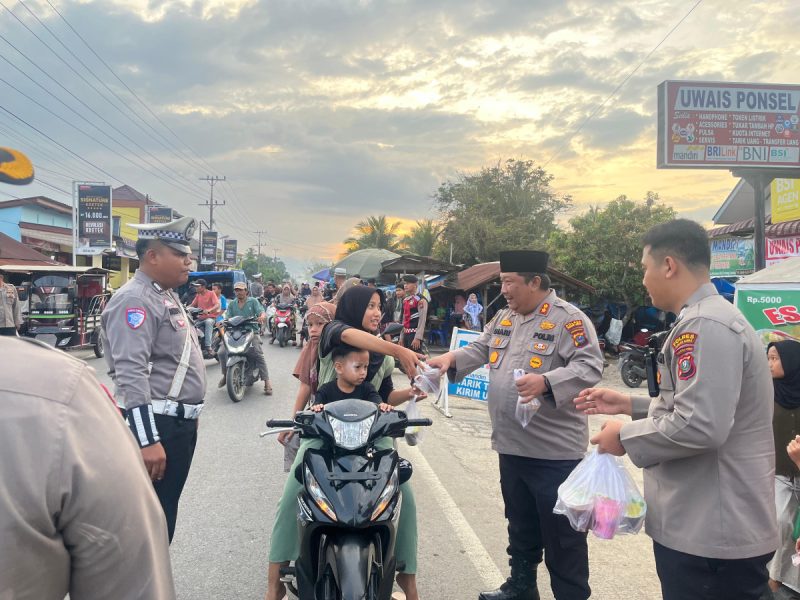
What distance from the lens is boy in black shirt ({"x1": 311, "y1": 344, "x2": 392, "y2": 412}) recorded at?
318cm

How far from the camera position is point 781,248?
1188cm

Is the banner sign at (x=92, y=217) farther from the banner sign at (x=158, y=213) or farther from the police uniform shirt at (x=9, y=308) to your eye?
the banner sign at (x=158, y=213)

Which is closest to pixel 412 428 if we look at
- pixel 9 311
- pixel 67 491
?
pixel 67 491

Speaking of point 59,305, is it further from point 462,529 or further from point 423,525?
point 462,529

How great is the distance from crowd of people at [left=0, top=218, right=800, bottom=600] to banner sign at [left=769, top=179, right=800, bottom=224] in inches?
382

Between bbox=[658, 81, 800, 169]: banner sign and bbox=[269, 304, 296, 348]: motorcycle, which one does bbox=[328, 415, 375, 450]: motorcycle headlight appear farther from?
bbox=[269, 304, 296, 348]: motorcycle

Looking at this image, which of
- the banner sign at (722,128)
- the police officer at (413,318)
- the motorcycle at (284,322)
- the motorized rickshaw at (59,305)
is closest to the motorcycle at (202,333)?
the motorized rickshaw at (59,305)

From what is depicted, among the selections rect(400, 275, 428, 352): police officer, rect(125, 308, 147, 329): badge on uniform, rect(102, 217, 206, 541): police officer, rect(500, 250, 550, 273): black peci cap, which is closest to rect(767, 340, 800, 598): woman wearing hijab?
rect(500, 250, 550, 273): black peci cap

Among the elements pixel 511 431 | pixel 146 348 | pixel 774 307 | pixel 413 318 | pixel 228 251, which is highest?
pixel 228 251

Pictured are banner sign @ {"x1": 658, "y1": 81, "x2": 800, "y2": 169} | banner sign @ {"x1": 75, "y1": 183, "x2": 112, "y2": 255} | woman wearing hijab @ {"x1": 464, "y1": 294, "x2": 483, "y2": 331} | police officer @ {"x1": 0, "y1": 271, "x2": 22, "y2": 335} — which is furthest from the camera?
banner sign @ {"x1": 75, "y1": 183, "x2": 112, "y2": 255}

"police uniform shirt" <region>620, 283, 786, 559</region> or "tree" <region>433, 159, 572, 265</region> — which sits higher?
"tree" <region>433, 159, 572, 265</region>

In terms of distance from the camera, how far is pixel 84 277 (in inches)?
561

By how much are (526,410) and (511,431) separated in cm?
24

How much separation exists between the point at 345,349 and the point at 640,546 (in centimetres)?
278
